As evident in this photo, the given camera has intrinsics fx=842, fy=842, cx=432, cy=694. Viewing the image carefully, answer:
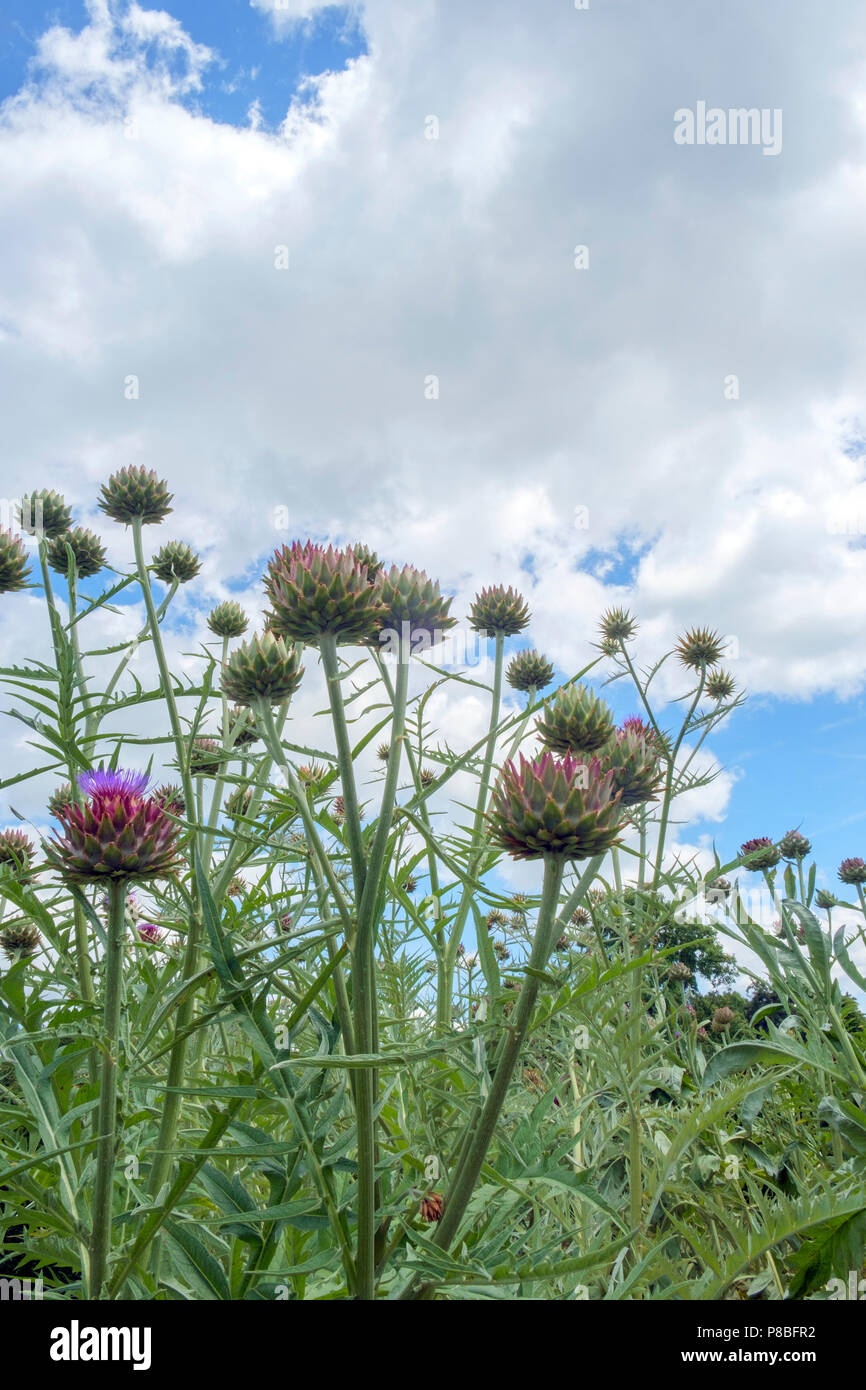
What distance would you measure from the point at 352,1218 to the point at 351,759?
730mm

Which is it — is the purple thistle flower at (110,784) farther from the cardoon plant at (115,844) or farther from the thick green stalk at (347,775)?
the thick green stalk at (347,775)

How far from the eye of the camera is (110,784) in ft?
5.03

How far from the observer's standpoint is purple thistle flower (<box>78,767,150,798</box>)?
4.92ft

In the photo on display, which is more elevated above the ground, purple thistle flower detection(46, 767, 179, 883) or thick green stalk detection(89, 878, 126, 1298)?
purple thistle flower detection(46, 767, 179, 883)

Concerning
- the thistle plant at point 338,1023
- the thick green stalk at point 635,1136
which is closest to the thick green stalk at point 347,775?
the thistle plant at point 338,1023

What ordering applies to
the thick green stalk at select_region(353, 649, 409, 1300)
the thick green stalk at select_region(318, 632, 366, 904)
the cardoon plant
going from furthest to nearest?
the cardoon plant < the thick green stalk at select_region(318, 632, 366, 904) < the thick green stalk at select_region(353, 649, 409, 1300)

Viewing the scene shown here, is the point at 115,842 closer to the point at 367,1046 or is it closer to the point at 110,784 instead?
the point at 110,784

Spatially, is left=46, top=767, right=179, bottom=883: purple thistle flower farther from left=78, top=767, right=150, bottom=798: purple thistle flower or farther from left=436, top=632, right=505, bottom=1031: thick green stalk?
left=436, top=632, right=505, bottom=1031: thick green stalk

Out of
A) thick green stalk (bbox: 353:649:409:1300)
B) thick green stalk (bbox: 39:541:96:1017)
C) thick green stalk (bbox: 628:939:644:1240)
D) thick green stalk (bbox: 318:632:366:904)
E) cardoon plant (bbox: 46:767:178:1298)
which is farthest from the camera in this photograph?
thick green stalk (bbox: 628:939:644:1240)

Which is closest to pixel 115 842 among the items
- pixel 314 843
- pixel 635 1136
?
pixel 314 843

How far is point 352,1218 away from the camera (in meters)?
1.34

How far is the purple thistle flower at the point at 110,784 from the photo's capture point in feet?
4.92

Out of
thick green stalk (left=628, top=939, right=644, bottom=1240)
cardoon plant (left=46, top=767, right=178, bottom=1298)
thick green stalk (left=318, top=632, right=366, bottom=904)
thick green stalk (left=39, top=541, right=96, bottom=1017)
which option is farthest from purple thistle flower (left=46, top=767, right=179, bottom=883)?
thick green stalk (left=628, top=939, right=644, bottom=1240)

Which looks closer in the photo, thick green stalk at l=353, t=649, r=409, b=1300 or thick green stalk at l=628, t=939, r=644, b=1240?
thick green stalk at l=353, t=649, r=409, b=1300
